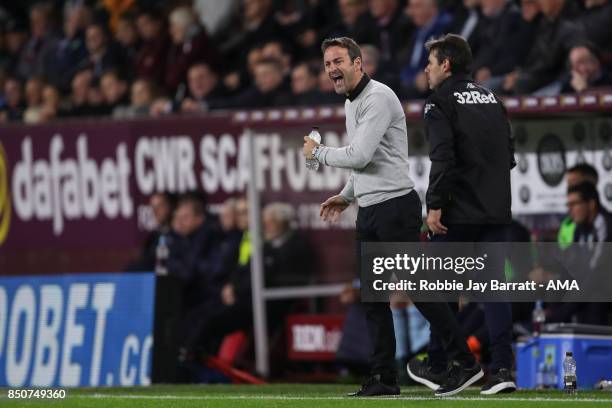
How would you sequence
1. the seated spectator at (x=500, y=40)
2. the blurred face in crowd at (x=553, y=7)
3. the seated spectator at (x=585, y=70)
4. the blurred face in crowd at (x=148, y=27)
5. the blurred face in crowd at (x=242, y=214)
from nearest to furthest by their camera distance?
the seated spectator at (x=585, y=70)
the blurred face in crowd at (x=553, y=7)
the seated spectator at (x=500, y=40)
the blurred face in crowd at (x=242, y=214)
the blurred face in crowd at (x=148, y=27)

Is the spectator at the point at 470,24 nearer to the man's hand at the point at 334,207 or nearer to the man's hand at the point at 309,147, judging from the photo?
the man's hand at the point at 334,207

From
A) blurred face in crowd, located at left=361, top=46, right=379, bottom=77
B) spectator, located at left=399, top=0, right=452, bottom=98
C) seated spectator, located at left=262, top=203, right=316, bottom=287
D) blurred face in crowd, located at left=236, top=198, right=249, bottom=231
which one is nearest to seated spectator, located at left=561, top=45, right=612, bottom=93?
blurred face in crowd, located at left=361, top=46, right=379, bottom=77

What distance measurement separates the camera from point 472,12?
14.6m

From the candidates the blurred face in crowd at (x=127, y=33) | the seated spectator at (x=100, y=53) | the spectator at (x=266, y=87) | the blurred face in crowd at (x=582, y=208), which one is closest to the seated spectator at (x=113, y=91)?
the seated spectator at (x=100, y=53)

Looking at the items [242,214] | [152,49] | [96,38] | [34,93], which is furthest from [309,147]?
[96,38]

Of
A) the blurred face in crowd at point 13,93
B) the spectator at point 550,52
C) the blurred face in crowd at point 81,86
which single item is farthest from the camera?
the blurred face in crowd at point 13,93

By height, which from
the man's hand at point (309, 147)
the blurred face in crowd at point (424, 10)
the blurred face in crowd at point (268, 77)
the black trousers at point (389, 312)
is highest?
the blurred face in crowd at point (424, 10)

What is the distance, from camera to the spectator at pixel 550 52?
1312 centimetres

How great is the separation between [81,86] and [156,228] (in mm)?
3598

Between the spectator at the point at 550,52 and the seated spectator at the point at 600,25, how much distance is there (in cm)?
17

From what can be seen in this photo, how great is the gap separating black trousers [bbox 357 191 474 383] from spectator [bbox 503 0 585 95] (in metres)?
4.51

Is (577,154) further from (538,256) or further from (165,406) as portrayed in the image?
(165,406)

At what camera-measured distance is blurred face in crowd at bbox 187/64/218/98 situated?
1666 cm

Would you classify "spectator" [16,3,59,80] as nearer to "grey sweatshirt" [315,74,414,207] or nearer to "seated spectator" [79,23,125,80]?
"seated spectator" [79,23,125,80]
